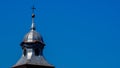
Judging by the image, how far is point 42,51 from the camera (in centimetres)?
7738

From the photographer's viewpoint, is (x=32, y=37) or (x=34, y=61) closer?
(x=34, y=61)

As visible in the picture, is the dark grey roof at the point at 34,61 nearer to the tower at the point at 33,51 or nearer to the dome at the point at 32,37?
the tower at the point at 33,51

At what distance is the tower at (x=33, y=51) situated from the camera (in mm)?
75188

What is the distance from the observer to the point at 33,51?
76.4 m

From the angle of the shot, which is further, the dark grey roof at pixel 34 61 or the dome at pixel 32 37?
the dome at pixel 32 37

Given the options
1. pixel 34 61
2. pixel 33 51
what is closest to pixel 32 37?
pixel 33 51

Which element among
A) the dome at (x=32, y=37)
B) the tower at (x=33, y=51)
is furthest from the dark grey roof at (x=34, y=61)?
the dome at (x=32, y=37)

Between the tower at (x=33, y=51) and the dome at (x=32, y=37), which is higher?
the dome at (x=32, y=37)

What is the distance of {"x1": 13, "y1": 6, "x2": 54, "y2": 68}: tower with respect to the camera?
75.2 m

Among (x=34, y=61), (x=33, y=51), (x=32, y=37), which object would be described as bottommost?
(x=34, y=61)

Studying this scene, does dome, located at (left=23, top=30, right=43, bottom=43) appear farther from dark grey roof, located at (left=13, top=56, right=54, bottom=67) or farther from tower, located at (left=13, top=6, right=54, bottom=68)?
dark grey roof, located at (left=13, top=56, right=54, bottom=67)

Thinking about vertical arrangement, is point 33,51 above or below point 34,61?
above

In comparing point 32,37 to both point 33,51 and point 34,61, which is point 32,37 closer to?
point 33,51

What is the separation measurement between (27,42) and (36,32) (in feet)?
6.75
